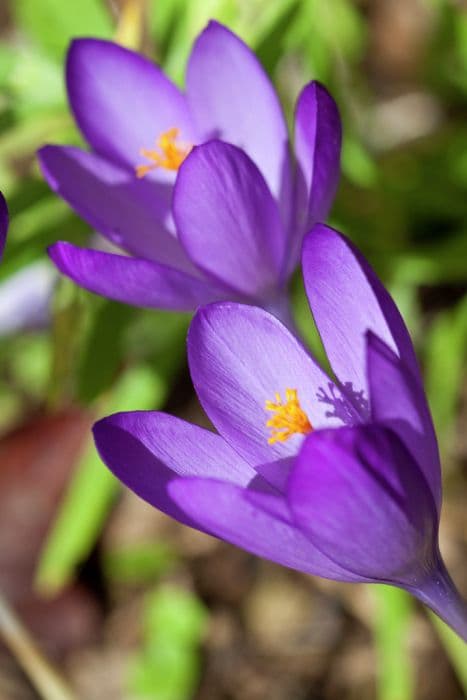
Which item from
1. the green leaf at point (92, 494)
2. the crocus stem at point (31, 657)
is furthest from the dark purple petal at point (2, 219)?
the green leaf at point (92, 494)

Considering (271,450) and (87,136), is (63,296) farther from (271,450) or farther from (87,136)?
A: (271,450)

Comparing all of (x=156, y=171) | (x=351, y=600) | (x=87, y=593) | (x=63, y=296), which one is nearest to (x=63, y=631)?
(x=87, y=593)

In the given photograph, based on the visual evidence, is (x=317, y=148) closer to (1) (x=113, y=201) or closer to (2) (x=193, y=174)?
(2) (x=193, y=174)

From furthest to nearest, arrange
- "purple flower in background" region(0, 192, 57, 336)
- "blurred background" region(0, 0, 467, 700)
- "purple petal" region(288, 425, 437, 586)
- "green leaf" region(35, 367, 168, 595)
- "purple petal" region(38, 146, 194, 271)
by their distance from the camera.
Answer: "purple flower in background" region(0, 192, 57, 336) < "green leaf" region(35, 367, 168, 595) < "blurred background" region(0, 0, 467, 700) < "purple petal" region(38, 146, 194, 271) < "purple petal" region(288, 425, 437, 586)

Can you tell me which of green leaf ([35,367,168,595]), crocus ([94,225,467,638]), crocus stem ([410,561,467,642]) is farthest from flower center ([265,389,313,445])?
green leaf ([35,367,168,595])

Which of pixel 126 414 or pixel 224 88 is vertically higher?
pixel 224 88

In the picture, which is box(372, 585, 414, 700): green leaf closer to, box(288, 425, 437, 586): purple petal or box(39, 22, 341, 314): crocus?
box(39, 22, 341, 314): crocus

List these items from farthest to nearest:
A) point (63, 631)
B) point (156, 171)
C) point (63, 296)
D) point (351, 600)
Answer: point (63, 631) → point (351, 600) → point (63, 296) → point (156, 171)
